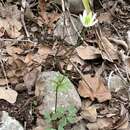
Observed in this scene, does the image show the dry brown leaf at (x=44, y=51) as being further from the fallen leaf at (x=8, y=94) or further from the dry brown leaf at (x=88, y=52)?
the fallen leaf at (x=8, y=94)

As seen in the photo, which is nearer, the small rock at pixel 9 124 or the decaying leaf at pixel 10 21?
the small rock at pixel 9 124

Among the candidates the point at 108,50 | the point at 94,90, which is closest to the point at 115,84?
the point at 94,90

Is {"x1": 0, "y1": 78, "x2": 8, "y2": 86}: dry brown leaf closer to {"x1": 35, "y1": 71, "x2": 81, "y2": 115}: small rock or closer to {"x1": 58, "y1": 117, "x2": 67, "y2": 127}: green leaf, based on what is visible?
{"x1": 35, "y1": 71, "x2": 81, "y2": 115}: small rock

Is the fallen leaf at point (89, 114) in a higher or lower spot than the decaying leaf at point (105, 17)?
lower

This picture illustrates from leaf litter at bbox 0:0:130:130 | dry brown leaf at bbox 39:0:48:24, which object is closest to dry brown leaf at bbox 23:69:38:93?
leaf litter at bbox 0:0:130:130

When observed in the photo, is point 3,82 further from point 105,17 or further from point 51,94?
point 105,17

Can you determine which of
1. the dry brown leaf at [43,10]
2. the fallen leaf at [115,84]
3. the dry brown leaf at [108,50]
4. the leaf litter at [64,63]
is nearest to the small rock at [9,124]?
the leaf litter at [64,63]

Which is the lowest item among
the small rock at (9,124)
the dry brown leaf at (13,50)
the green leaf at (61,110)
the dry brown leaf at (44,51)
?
the small rock at (9,124)
